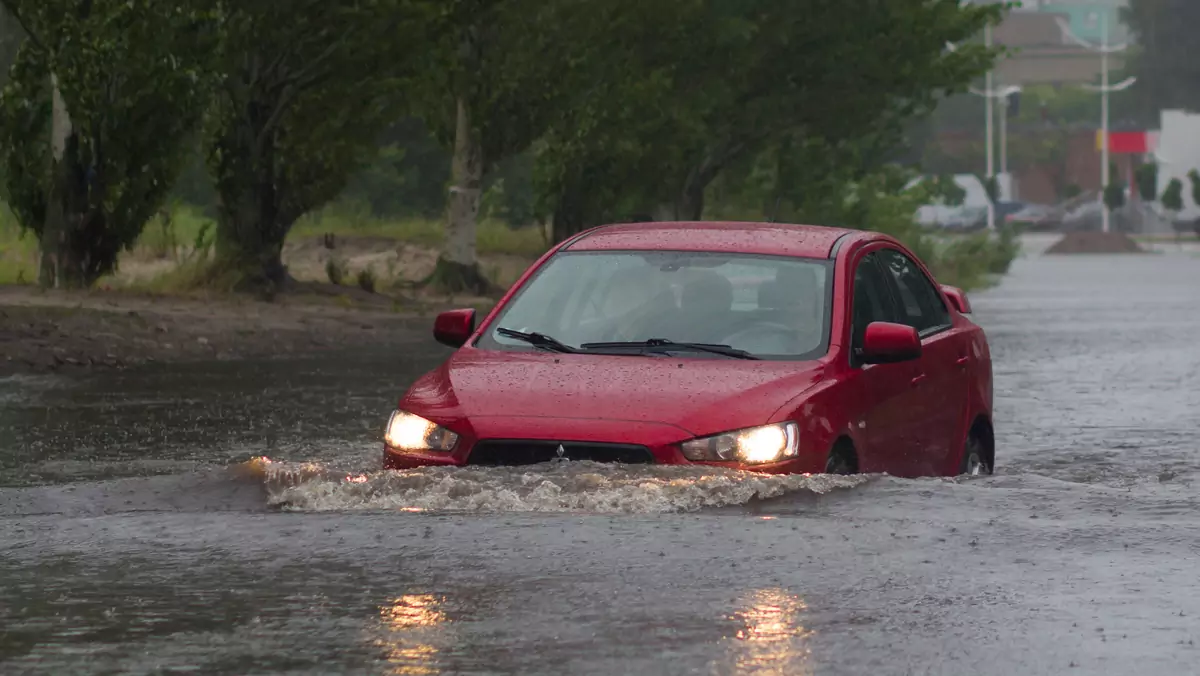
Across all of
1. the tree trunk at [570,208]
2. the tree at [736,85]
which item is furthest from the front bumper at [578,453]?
the tree trunk at [570,208]

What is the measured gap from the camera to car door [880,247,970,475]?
432 inches

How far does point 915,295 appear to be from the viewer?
11781mm

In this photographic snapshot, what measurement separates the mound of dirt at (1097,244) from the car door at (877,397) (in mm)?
77499

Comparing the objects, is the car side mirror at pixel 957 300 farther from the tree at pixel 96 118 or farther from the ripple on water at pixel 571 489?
the tree at pixel 96 118

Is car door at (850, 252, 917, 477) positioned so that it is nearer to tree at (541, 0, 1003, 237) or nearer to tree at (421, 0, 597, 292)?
tree at (421, 0, 597, 292)

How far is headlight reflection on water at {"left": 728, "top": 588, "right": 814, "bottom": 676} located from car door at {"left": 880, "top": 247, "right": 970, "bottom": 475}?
3314 millimetres

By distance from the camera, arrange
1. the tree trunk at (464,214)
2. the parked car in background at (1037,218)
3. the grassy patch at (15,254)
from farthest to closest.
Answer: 1. the parked car in background at (1037,218)
2. the tree trunk at (464,214)
3. the grassy patch at (15,254)

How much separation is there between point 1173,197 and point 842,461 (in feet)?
389

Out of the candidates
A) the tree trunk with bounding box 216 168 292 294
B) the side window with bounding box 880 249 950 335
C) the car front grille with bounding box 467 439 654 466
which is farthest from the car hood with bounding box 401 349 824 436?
the tree trunk with bounding box 216 168 292 294

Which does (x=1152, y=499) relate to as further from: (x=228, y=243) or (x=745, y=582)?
(x=228, y=243)

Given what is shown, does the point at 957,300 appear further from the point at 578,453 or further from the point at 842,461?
the point at 578,453

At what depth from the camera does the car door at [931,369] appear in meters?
11.0

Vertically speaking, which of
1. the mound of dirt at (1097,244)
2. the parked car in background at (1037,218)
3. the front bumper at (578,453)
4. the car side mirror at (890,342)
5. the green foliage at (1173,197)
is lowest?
the parked car in background at (1037,218)

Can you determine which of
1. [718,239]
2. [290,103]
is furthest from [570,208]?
[718,239]
